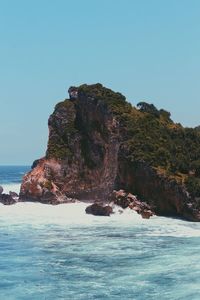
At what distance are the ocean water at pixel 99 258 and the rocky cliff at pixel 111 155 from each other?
14.4ft

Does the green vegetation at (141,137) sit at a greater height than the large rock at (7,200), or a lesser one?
greater

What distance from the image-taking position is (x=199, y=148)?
202 feet

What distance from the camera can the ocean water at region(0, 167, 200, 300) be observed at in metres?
Answer: 27.1

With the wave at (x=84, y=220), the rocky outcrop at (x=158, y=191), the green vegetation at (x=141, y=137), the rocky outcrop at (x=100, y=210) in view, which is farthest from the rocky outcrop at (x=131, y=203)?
the green vegetation at (x=141, y=137)

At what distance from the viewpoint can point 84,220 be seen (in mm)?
53625

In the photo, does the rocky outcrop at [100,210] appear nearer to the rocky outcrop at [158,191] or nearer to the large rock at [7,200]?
the rocky outcrop at [158,191]

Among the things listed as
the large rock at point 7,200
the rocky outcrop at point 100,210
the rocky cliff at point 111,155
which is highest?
the rocky cliff at point 111,155

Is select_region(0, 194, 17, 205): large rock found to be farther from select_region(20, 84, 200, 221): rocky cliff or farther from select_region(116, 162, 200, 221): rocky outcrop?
select_region(116, 162, 200, 221): rocky outcrop

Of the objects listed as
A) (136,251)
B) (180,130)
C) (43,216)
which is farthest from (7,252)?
(180,130)

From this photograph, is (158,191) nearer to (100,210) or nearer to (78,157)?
(100,210)

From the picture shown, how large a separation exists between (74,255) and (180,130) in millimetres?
33353

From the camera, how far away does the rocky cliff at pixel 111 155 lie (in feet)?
188

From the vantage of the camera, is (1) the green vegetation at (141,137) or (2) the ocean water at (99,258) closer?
(2) the ocean water at (99,258)

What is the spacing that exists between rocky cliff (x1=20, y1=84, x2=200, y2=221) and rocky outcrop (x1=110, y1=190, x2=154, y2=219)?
0.92 metres
